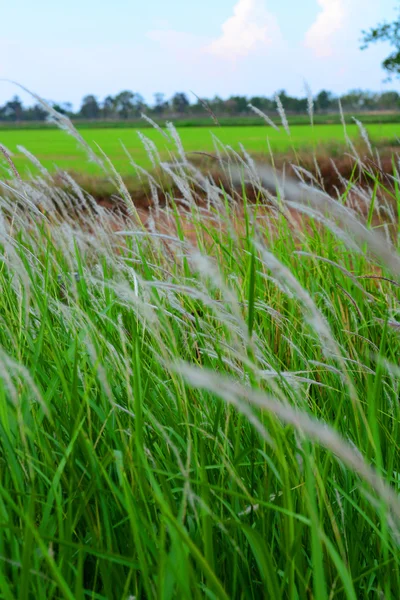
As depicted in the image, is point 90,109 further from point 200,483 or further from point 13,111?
point 200,483

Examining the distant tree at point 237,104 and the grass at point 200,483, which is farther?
the distant tree at point 237,104

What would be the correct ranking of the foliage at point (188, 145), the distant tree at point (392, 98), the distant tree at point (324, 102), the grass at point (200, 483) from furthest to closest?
the distant tree at point (324, 102) → the distant tree at point (392, 98) → the foliage at point (188, 145) → the grass at point (200, 483)

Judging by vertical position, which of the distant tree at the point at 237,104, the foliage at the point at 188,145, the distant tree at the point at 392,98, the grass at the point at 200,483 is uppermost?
the distant tree at the point at 237,104

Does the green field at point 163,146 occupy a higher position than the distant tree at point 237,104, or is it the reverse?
the distant tree at point 237,104

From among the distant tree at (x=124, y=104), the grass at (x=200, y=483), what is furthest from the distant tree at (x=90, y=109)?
the grass at (x=200, y=483)

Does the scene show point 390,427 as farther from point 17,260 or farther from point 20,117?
point 20,117

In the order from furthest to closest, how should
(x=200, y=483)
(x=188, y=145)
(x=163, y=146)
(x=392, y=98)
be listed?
(x=392, y=98) < (x=188, y=145) < (x=163, y=146) < (x=200, y=483)

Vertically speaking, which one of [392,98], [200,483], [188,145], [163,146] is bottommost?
[200,483]

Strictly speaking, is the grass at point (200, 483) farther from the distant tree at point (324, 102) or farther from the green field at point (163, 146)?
the distant tree at point (324, 102)

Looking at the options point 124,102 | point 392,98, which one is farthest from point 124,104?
point 392,98

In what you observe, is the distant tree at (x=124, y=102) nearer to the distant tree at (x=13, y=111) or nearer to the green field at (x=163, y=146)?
the distant tree at (x=13, y=111)

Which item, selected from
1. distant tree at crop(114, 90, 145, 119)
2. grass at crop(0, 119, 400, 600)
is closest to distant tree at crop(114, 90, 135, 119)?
distant tree at crop(114, 90, 145, 119)

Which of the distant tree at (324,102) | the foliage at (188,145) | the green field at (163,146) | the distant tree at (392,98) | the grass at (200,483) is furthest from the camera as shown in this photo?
the distant tree at (324,102)

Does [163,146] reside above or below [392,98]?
below
